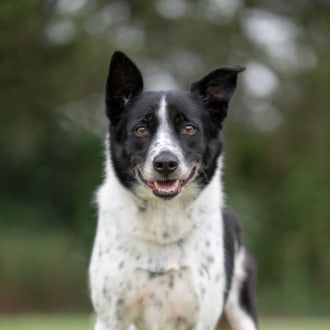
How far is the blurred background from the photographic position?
17.5m

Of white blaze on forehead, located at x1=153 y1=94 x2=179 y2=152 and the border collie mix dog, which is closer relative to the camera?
white blaze on forehead, located at x1=153 y1=94 x2=179 y2=152

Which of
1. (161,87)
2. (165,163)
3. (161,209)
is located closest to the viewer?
(165,163)

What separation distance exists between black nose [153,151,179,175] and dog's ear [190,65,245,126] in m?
0.65

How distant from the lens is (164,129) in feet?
18.2

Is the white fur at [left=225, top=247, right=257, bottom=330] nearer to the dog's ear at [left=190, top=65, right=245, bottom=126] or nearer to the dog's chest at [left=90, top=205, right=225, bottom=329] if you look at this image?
the dog's chest at [left=90, top=205, right=225, bottom=329]

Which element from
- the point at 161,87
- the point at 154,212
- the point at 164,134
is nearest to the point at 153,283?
the point at 154,212

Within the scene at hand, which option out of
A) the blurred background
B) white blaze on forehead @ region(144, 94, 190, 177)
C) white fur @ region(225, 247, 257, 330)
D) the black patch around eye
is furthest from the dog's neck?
the blurred background

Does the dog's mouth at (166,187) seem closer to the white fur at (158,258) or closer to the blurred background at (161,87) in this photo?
the white fur at (158,258)

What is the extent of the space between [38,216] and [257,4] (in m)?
5.99

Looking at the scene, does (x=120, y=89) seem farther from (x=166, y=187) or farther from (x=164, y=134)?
(x=166, y=187)

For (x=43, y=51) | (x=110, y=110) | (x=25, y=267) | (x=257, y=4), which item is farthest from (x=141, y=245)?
(x=257, y=4)

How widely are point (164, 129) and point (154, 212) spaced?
53cm

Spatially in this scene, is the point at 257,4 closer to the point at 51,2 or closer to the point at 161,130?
the point at 51,2

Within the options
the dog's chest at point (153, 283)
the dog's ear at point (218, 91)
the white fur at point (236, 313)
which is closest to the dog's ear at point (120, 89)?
the dog's ear at point (218, 91)
